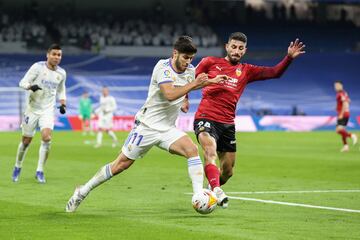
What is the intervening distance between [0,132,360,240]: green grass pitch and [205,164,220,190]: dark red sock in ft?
1.40

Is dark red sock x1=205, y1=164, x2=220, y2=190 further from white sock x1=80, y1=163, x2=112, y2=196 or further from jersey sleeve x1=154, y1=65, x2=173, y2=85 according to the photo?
jersey sleeve x1=154, y1=65, x2=173, y2=85

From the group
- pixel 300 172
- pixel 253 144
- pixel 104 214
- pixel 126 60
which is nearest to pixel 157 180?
pixel 300 172

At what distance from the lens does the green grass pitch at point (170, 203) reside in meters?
10.9

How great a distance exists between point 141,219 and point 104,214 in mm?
714

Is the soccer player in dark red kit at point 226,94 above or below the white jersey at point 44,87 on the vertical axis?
above

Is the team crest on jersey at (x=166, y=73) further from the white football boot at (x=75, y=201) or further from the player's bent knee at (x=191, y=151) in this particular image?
the white football boot at (x=75, y=201)

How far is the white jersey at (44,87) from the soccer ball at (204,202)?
24.3 ft

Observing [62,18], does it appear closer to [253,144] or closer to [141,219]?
[253,144]

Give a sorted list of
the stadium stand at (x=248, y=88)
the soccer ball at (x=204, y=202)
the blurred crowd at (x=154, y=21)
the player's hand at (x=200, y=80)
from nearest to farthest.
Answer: the player's hand at (x=200, y=80), the soccer ball at (x=204, y=202), the stadium stand at (x=248, y=88), the blurred crowd at (x=154, y=21)

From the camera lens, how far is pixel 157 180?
62.7 ft

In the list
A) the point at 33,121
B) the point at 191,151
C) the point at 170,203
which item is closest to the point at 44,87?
the point at 33,121

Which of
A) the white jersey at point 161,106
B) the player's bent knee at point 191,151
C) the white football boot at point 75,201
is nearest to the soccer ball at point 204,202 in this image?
the player's bent knee at point 191,151

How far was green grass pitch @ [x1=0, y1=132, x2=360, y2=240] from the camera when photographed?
1086 cm

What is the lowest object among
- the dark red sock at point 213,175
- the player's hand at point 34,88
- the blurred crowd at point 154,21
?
the blurred crowd at point 154,21
